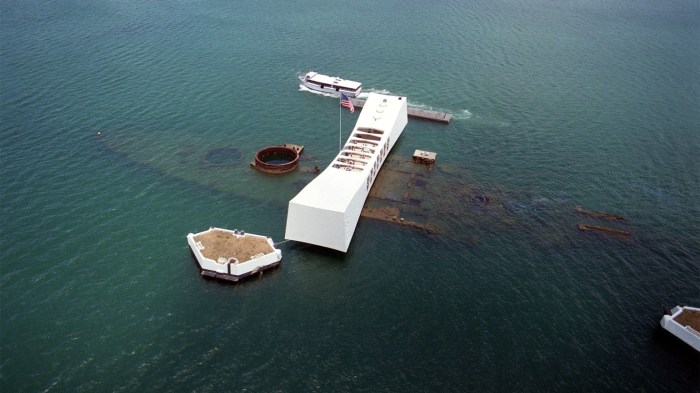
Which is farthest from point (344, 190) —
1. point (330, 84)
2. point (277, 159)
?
point (330, 84)

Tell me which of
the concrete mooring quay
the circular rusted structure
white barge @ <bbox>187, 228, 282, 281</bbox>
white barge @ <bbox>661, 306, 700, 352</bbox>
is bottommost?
white barge @ <bbox>187, 228, 282, 281</bbox>

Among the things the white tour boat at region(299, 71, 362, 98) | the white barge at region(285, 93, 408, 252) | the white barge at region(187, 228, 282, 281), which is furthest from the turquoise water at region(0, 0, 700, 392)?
the white tour boat at region(299, 71, 362, 98)

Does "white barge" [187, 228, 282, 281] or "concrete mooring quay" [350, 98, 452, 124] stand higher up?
"concrete mooring quay" [350, 98, 452, 124]

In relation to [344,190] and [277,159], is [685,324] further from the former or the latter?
[277,159]

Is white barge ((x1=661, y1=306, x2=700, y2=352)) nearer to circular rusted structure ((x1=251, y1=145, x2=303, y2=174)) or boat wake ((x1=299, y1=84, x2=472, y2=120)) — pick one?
boat wake ((x1=299, y1=84, x2=472, y2=120))

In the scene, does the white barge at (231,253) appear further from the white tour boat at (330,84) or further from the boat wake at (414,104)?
the boat wake at (414,104)

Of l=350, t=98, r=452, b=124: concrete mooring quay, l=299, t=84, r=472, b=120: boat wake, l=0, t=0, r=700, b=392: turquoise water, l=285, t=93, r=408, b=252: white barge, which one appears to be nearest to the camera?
l=0, t=0, r=700, b=392: turquoise water
